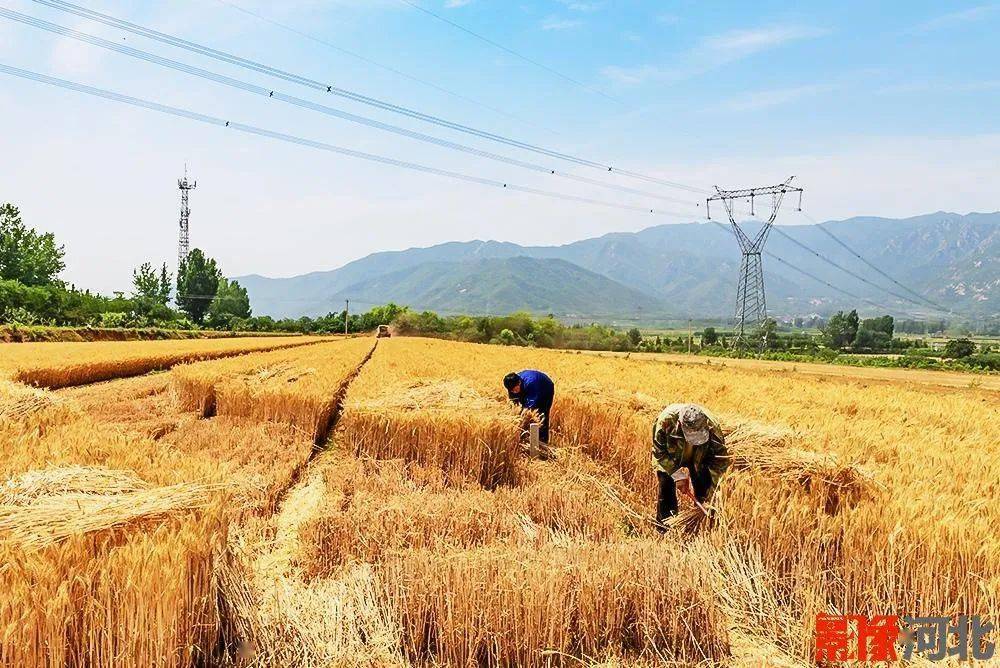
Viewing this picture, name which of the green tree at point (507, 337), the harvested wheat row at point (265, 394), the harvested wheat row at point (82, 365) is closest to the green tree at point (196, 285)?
the green tree at point (507, 337)

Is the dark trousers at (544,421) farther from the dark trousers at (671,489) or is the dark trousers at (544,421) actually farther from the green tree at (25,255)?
the green tree at (25,255)

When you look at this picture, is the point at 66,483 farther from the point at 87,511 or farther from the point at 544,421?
the point at 544,421

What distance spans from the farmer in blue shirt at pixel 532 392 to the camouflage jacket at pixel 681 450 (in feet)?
10.5

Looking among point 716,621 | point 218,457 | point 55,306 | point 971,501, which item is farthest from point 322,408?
point 55,306

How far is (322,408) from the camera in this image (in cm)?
1116

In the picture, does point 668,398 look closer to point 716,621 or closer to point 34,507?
point 716,621

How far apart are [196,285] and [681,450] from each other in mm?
108550

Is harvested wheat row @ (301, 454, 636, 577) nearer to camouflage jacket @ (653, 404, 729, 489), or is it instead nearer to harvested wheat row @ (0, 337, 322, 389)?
camouflage jacket @ (653, 404, 729, 489)

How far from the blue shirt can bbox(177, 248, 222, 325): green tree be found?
10018 cm

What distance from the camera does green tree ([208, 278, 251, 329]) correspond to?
89.4 metres

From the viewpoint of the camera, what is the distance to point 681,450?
6516 millimetres

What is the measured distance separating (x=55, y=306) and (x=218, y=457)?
69.1 metres

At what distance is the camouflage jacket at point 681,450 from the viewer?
6.39 meters

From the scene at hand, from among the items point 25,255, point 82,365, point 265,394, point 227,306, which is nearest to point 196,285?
point 227,306
